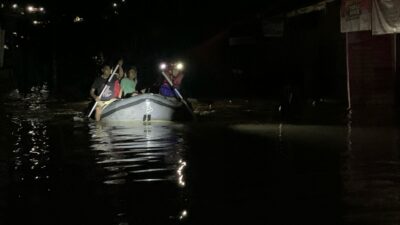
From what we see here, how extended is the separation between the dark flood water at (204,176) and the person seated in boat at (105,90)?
367 cm

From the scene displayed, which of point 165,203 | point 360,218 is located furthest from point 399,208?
point 165,203

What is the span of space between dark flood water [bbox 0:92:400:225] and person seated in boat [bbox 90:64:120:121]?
3672 millimetres

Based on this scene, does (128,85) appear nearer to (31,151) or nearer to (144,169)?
(31,151)

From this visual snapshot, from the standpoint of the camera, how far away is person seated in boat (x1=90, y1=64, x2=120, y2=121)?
20953 millimetres

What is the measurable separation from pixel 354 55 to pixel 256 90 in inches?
511

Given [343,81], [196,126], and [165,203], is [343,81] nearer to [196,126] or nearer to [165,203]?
[196,126]

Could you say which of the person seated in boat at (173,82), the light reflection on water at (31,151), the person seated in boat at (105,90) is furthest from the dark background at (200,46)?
the light reflection on water at (31,151)

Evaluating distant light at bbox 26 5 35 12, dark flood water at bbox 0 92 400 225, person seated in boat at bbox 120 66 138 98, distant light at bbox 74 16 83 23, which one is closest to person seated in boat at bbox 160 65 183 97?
person seated in boat at bbox 120 66 138 98

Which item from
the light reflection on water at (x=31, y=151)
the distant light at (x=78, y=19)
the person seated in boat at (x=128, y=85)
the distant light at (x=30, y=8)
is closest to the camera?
the light reflection on water at (x=31, y=151)

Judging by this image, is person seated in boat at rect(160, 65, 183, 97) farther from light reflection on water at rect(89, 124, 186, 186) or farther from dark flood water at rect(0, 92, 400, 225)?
dark flood water at rect(0, 92, 400, 225)

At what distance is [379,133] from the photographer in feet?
49.6

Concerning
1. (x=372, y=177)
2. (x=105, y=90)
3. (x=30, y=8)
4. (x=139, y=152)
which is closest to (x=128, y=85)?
(x=105, y=90)

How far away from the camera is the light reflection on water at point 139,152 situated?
10.4 meters

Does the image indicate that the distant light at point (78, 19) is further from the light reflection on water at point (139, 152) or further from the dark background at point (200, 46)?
the light reflection on water at point (139, 152)
